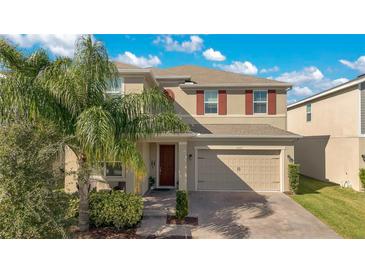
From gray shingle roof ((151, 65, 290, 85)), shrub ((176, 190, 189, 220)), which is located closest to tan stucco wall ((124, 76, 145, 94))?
gray shingle roof ((151, 65, 290, 85))

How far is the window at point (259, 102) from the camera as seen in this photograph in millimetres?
15367

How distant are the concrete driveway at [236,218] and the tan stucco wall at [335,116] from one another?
6700mm

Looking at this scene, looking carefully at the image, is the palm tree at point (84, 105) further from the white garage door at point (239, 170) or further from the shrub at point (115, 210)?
the white garage door at point (239, 170)

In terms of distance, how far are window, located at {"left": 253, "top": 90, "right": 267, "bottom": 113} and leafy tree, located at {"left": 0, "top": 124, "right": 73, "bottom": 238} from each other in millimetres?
13067

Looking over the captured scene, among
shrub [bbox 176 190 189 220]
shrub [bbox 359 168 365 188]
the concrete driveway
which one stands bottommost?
the concrete driveway

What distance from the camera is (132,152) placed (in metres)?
6.65

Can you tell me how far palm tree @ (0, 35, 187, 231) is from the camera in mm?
6066

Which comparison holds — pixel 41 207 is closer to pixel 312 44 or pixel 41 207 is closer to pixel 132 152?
pixel 132 152

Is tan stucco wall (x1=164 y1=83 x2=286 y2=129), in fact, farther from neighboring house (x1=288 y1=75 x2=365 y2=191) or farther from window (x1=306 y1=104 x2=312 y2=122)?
window (x1=306 y1=104 x2=312 y2=122)

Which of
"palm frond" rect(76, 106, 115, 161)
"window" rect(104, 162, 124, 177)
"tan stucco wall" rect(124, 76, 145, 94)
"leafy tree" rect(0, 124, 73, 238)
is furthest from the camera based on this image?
"tan stucco wall" rect(124, 76, 145, 94)

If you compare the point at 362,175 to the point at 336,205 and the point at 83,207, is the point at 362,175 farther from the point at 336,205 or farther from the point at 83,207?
the point at 83,207

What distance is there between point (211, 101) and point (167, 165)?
534 centimetres

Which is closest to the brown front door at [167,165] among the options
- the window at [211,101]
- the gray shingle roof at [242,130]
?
the gray shingle roof at [242,130]
